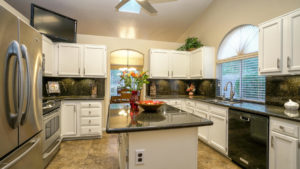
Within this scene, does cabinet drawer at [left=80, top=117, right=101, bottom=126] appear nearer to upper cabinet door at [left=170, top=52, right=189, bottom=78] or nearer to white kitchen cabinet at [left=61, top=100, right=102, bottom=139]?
white kitchen cabinet at [left=61, top=100, right=102, bottom=139]

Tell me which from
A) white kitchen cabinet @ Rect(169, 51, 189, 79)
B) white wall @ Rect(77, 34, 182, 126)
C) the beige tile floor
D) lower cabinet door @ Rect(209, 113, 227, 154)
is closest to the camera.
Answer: the beige tile floor

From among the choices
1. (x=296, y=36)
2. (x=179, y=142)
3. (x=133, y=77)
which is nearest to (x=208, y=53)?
(x=296, y=36)

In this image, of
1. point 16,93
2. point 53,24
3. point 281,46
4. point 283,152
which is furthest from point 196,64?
point 16,93

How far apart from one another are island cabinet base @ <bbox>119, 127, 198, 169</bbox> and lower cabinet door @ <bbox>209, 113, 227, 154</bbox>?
1439mm

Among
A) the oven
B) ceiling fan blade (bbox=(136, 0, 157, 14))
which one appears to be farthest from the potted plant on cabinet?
the oven

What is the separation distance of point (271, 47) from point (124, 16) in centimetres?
331

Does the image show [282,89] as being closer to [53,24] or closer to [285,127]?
[285,127]

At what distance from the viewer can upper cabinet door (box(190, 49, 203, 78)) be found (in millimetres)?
3843

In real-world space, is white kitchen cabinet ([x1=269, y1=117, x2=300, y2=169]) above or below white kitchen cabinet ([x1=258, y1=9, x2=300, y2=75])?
below

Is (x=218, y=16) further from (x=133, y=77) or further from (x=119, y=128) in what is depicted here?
(x=119, y=128)

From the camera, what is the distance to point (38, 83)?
5.33 feet

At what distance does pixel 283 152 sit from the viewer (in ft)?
5.51

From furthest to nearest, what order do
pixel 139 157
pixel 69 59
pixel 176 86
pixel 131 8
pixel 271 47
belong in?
pixel 176 86
pixel 131 8
pixel 69 59
pixel 271 47
pixel 139 157

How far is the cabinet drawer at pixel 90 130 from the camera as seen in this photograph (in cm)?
333
